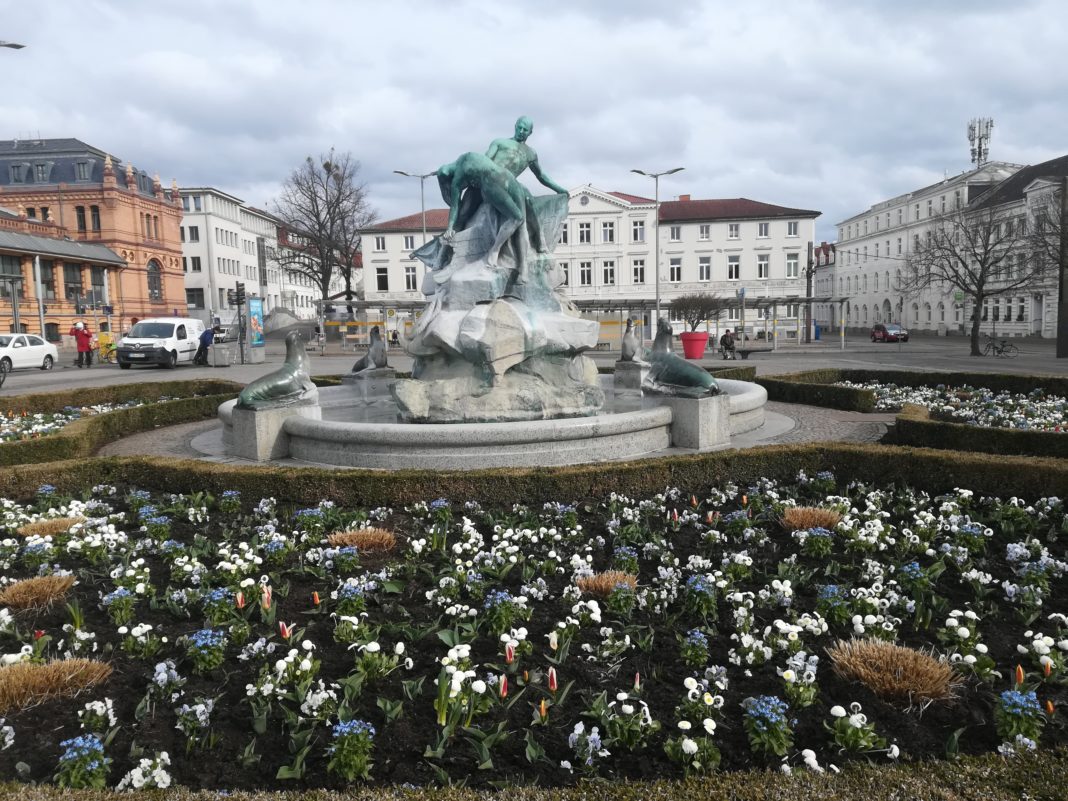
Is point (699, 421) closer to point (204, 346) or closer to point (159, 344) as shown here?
point (159, 344)

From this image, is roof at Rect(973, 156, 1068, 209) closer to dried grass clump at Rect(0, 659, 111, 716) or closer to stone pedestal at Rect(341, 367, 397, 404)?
stone pedestal at Rect(341, 367, 397, 404)

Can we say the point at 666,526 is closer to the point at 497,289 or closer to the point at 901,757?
the point at 901,757

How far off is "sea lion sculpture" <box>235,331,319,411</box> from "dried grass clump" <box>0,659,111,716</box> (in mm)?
5500

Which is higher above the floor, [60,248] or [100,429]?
[60,248]

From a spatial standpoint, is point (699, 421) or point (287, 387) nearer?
point (699, 421)

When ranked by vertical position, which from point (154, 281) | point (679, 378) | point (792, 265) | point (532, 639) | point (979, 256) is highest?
point (154, 281)

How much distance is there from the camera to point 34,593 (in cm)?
501

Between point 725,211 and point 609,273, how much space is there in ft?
35.7

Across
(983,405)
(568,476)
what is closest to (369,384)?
(568,476)

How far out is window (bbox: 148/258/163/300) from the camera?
62625 millimetres

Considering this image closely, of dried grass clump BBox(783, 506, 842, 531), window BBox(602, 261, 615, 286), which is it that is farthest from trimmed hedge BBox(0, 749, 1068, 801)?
window BBox(602, 261, 615, 286)

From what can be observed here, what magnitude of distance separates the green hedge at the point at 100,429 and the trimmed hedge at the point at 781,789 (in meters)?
7.76

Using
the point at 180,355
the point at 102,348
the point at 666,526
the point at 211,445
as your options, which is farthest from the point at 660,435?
the point at 102,348

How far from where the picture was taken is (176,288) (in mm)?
65500
